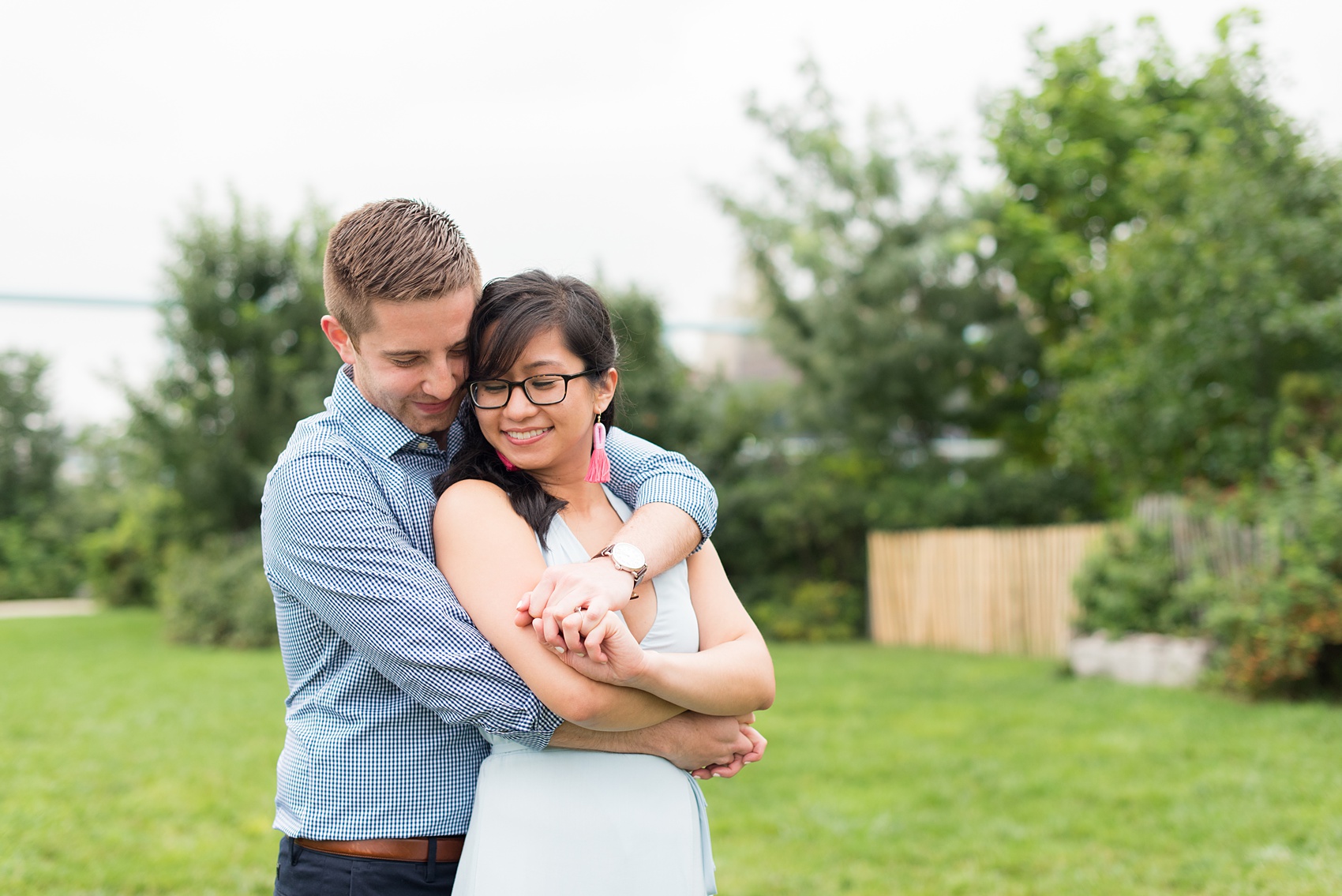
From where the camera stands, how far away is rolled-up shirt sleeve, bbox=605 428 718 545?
7.79ft

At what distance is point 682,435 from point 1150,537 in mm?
8152

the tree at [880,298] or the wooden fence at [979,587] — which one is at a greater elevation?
the tree at [880,298]

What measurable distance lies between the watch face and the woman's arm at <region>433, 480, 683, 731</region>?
0.14 m

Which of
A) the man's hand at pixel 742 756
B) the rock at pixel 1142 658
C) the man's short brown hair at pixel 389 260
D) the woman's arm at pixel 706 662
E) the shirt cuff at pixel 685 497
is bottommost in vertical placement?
the rock at pixel 1142 658

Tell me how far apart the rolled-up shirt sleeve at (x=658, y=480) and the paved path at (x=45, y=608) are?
25815 millimetres

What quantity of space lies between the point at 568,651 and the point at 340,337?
866 mm

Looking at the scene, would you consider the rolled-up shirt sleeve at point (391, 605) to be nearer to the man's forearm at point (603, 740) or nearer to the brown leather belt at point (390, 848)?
the man's forearm at point (603, 740)

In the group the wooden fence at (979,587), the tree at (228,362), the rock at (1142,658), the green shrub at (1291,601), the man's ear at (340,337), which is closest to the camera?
the man's ear at (340,337)

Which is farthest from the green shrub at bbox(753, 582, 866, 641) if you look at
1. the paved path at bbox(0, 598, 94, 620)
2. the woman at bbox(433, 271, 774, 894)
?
the paved path at bbox(0, 598, 94, 620)

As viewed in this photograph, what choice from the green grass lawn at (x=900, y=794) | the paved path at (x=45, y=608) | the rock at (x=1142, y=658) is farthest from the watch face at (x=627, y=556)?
the paved path at (x=45, y=608)

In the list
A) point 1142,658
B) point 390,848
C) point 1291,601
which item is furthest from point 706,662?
point 1142,658

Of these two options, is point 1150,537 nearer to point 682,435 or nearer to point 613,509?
point 682,435

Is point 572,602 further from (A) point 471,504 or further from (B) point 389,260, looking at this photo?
(B) point 389,260

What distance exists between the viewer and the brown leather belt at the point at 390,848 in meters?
2.13
